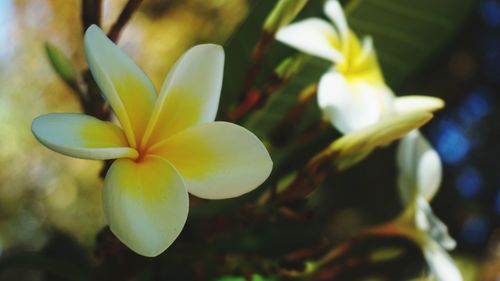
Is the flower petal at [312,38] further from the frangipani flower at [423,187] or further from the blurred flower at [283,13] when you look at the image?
the frangipani flower at [423,187]

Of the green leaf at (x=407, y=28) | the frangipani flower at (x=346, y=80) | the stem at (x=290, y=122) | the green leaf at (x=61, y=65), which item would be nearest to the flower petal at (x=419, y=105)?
the frangipani flower at (x=346, y=80)

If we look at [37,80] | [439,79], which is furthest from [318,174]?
[37,80]

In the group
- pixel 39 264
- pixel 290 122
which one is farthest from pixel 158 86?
pixel 39 264

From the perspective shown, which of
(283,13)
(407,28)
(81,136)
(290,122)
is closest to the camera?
(81,136)

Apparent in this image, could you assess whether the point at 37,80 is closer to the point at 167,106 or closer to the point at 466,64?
the point at 466,64

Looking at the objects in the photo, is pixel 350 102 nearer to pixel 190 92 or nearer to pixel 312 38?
pixel 312 38
